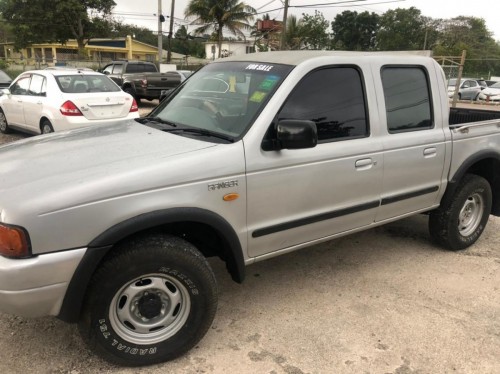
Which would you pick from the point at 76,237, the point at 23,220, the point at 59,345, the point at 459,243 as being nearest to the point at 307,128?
the point at 76,237

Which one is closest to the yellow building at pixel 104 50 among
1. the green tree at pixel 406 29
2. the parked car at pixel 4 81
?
the green tree at pixel 406 29

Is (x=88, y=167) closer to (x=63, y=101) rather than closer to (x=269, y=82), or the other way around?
(x=269, y=82)

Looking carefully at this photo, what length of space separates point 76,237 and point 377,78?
248 centimetres

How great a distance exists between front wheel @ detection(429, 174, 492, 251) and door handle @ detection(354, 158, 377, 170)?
1.19 meters

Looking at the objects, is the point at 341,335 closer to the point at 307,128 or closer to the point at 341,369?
the point at 341,369

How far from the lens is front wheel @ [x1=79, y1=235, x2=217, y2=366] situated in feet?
7.98

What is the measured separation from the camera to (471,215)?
15.1ft

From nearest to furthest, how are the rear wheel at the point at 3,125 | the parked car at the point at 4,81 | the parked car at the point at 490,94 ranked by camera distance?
the rear wheel at the point at 3,125
the parked car at the point at 4,81
the parked car at the point at 490,94

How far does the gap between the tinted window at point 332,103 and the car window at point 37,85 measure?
7.02 m

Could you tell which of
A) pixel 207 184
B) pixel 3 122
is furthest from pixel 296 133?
pixel 3 122

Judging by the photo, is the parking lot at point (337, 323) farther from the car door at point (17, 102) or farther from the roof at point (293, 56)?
the car door at point (17, 102)

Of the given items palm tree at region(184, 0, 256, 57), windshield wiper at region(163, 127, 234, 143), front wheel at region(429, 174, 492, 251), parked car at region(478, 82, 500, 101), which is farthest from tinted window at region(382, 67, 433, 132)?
palm tree at region(184, 0, 256, 57)

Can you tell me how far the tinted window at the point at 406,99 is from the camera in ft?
11.9

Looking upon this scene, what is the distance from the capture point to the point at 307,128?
2750 mm
